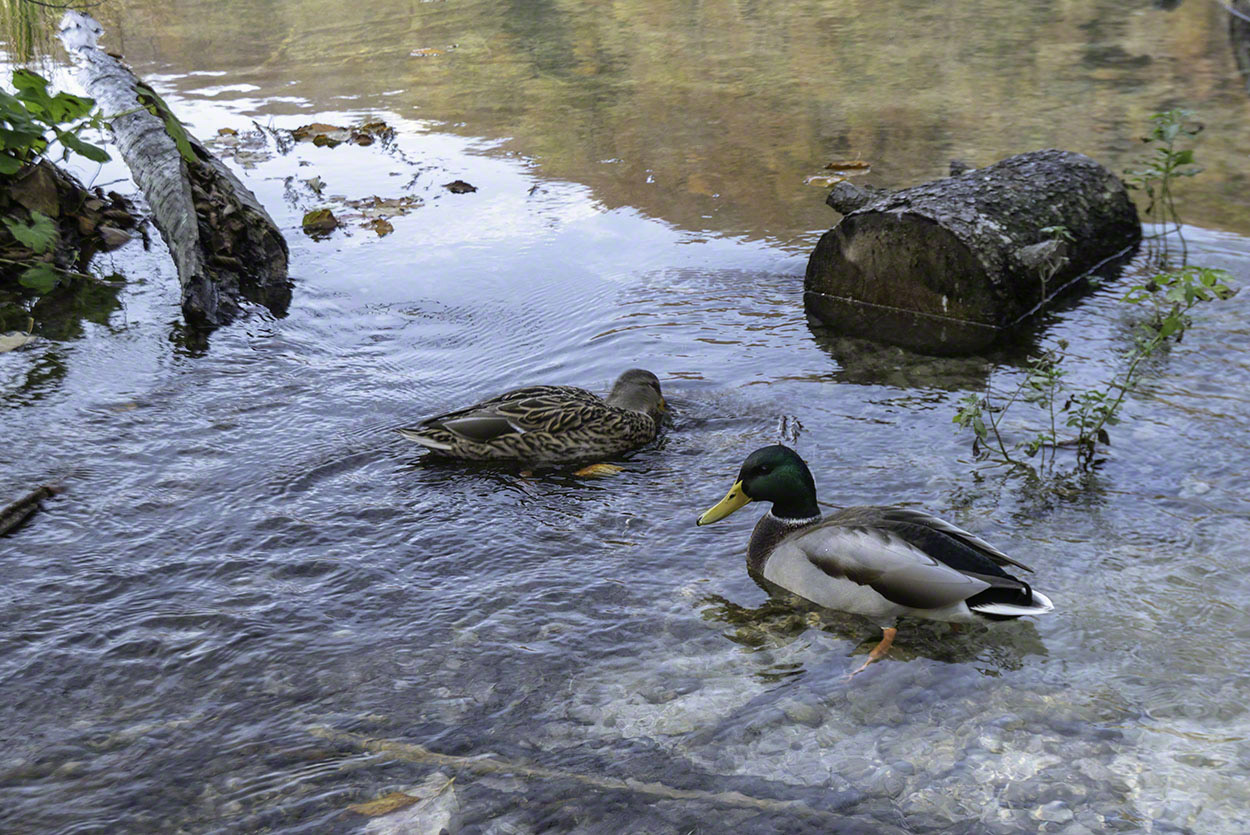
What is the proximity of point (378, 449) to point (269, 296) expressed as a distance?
8.87 feet

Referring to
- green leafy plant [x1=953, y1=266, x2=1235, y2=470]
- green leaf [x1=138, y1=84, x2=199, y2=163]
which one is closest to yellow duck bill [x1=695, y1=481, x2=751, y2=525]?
green leafy plant [x1=953, y1=266, x2=1235, y2=470]

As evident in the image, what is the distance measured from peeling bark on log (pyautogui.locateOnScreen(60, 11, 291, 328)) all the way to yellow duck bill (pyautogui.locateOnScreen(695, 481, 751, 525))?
13.4 feet

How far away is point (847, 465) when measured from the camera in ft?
16.8

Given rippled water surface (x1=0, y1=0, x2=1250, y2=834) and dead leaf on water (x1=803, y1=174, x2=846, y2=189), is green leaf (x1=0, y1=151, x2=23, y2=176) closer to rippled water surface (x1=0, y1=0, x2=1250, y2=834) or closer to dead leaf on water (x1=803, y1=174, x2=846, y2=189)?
rippled water surface (x1=0, y1=0, x2=1250, y2=834)

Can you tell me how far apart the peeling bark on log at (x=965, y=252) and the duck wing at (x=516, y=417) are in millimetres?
2313

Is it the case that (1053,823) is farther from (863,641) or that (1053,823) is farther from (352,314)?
(352,314)

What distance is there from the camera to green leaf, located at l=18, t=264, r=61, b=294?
7.12m

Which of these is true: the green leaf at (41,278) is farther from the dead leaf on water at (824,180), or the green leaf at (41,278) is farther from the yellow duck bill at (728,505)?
the dead leaf on water at (824,180)

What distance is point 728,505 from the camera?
14.6ft

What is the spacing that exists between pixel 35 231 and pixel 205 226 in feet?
3.69

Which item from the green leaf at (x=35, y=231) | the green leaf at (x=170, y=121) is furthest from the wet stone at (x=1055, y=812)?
the green leaf at (x=35, y=231)

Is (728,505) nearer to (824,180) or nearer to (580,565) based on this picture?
(580,565)

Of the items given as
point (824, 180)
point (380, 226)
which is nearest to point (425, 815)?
point (380, 226)

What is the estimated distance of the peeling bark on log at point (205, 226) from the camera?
7031 millimetres
